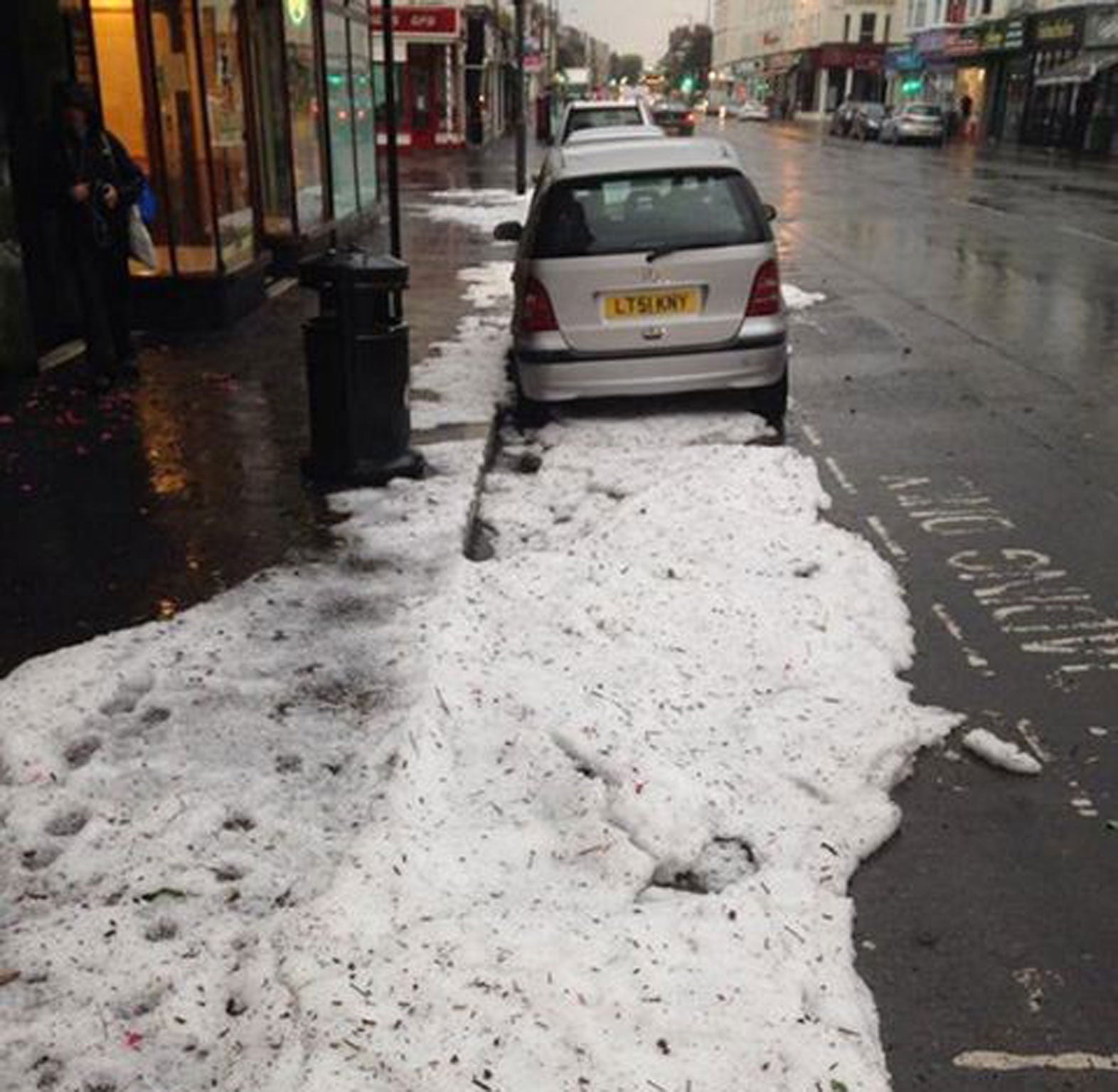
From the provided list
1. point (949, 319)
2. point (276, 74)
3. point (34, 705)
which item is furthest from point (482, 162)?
point (34, 705)

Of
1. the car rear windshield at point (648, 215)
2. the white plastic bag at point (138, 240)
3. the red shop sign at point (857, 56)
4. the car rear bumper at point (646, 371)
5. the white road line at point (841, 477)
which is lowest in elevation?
the white road line at point (841, 477)

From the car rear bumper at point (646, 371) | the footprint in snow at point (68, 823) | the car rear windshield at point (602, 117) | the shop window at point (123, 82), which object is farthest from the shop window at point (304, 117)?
the footprint in snow at point (68, 823)

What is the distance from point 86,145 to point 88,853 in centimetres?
608

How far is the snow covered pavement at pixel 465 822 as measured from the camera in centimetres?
278

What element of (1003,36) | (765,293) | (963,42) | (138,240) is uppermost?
(1003,36)

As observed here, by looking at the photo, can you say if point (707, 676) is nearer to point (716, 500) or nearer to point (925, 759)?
point (925, 759)

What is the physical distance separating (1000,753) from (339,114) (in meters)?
14.5

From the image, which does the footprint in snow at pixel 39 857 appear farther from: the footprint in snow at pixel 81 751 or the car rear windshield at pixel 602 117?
the car rear windshield at pixel 602 117

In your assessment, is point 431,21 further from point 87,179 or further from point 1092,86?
point 87,179

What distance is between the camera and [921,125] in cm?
5172

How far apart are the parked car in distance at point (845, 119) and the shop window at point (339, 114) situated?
48.2 m

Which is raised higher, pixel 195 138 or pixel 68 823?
pixel 195 138

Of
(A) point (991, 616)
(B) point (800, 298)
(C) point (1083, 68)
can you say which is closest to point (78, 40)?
(B) point (800, 298)

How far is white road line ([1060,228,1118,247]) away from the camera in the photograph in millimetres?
17959
